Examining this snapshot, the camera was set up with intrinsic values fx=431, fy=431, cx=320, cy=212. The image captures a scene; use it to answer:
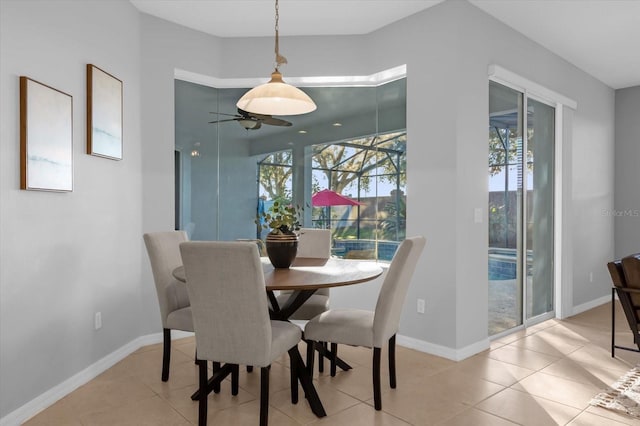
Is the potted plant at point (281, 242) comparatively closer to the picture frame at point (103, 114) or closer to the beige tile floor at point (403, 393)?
the beige tile floor at point (403, 393)

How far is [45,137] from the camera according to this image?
8.32 ft

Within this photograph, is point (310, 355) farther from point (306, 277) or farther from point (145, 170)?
point (145, 170)

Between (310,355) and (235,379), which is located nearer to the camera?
(235,379)

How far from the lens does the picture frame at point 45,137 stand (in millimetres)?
2365

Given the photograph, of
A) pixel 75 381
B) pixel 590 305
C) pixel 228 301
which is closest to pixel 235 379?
pixel 228 301

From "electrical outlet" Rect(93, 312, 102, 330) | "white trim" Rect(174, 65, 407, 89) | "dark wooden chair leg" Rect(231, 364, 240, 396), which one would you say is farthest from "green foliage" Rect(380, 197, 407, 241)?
"electrical outlet" Rect(93, 312, 102, 330)

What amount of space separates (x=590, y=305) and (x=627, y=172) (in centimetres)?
189

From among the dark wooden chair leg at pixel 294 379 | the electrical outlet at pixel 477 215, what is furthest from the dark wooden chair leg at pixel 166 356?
the electrical outlet at pixel 477 215

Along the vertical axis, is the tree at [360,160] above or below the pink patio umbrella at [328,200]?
above

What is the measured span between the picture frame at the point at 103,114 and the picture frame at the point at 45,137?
0.21 meters

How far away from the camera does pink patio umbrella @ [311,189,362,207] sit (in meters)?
4.31

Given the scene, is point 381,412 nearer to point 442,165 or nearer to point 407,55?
point 442,165

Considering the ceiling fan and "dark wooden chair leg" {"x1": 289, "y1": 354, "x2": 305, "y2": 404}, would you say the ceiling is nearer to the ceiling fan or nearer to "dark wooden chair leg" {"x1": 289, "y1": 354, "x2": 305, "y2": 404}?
the ceiling fan

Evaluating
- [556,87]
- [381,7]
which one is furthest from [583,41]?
[381,7]
